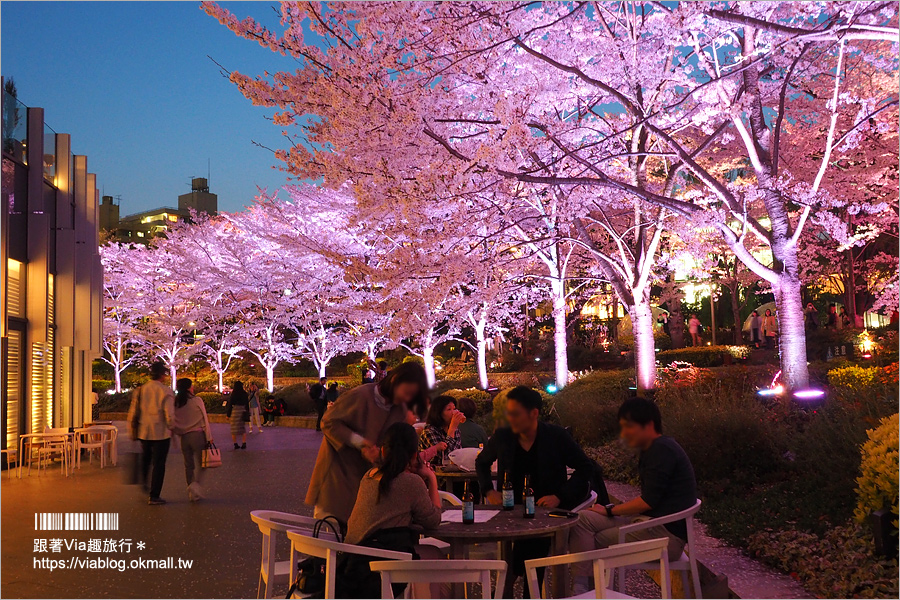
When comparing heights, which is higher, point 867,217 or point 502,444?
point 867,217

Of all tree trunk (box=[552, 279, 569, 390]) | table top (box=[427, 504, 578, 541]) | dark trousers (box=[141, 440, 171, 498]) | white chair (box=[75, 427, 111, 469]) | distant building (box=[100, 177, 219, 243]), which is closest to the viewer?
table top (box=[427, 504, 578, 541])

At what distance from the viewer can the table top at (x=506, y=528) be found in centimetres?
424

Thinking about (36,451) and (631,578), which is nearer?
(631,578)

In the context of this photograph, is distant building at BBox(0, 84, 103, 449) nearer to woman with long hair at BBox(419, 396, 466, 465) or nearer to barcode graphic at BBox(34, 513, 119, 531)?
barcode graphic at BBox(34, 513, 119, 531)

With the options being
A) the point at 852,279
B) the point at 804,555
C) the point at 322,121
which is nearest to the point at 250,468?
the point at 322,121

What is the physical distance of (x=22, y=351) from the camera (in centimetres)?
1391

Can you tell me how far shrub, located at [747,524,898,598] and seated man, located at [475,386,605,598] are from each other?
5.04 feet

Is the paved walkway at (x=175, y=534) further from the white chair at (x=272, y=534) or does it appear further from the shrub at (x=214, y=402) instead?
the shrub at (x=214, y=402)

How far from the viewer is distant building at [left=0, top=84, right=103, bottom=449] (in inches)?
530

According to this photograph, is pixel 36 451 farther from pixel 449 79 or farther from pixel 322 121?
pixel 449 79

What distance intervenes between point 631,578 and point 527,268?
13.7 metres

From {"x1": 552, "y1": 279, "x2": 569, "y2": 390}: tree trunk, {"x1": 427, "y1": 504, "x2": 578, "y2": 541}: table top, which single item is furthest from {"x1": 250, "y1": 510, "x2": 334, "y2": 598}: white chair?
{"x1": 552, "y1": 279, "x2": 569, "y2": 390}: tree trunk

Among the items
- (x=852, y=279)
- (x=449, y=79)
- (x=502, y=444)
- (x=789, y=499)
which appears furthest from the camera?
(x=852, y=279)

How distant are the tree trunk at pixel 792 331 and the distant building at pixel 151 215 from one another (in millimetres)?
57573
